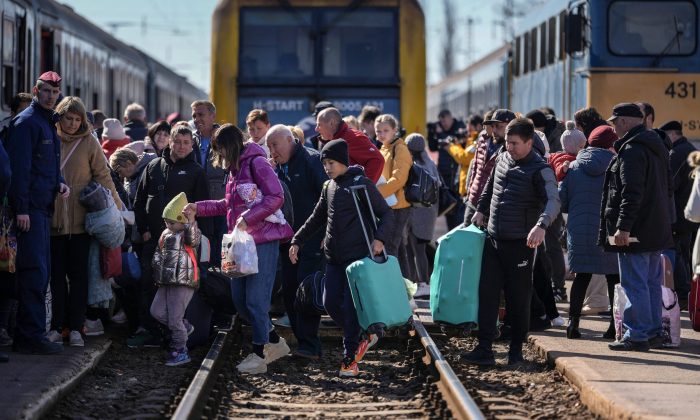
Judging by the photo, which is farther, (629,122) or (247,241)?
(629,122)

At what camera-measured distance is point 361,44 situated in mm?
17625

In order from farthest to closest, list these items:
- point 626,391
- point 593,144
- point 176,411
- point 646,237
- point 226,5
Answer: point 226,5 → point 593,144 → point 646,237 → point 626,391 → point 176,411

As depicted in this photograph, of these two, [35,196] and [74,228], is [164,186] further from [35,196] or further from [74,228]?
[35,196]

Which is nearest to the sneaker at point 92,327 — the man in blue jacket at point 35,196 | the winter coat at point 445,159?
the man in blue jacket at point 35,196

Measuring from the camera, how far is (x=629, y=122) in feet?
33.0

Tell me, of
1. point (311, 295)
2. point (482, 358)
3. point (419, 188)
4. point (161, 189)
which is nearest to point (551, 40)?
point (419, 188)

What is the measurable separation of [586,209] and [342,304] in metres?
2.33

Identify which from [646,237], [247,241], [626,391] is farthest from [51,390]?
[646,237]

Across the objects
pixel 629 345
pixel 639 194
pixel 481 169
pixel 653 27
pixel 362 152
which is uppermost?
pixel 653 27

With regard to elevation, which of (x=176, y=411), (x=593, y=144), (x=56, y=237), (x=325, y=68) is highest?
(x=325, y=68)

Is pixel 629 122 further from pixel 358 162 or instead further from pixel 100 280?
pixel 100 280

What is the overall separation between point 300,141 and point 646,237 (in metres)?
2.92

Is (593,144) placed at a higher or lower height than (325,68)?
lower

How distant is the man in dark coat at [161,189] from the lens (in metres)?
10.4
